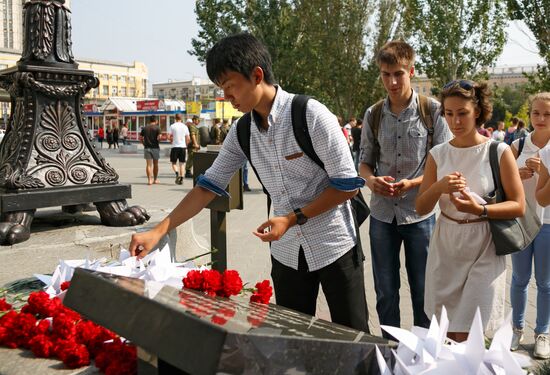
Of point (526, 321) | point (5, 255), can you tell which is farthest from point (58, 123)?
point (526, 321)

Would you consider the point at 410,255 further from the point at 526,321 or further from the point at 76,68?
the point at 76,68

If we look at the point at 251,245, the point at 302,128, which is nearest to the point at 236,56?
the point at 302,128

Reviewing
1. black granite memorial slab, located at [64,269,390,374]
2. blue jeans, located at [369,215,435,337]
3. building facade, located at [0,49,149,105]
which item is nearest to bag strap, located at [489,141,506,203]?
blue jeans, located at [369,215,435,337]

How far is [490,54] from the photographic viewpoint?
25656 millimetres

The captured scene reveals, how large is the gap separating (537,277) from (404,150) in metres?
1.34

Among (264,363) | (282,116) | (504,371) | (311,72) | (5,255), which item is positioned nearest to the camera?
(264,363)

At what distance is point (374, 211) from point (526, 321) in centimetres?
181

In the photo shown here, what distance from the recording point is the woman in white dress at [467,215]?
8.61 feet

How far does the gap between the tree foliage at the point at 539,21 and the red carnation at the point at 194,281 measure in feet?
63.2

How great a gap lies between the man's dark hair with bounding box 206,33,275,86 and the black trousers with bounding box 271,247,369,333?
758 millimetres

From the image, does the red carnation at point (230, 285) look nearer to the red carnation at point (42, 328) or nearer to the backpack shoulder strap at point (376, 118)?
the red carnation at point (42, 328)

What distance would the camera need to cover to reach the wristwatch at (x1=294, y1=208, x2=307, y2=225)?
206cm

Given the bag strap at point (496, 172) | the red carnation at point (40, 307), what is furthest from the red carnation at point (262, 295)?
the bag strap at point (496, 172)

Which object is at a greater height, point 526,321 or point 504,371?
point 504,371
